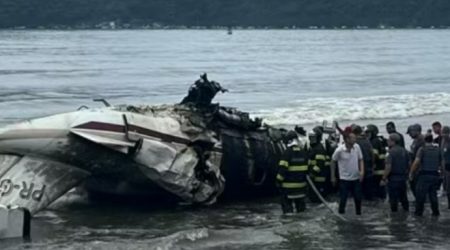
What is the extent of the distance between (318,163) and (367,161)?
3.06 feet

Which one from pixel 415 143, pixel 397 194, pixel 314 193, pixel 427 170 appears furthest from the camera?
pixel 314 193

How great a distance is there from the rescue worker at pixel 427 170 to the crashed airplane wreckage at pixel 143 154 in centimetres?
398

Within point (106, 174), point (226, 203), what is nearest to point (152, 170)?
point (106, 174)

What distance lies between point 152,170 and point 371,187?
14.4 ft

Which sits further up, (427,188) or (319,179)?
(319,179)

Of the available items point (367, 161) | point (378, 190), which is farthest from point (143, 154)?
point (378, 190)

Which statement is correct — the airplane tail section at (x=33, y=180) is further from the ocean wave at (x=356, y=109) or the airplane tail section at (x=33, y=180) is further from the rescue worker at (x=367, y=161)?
the ocean wave at (x=356, y=109)

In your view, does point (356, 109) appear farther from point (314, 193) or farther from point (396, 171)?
point (396, 171)

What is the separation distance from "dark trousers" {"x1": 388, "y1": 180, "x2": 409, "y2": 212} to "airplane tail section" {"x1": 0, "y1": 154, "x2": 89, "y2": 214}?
221 inches

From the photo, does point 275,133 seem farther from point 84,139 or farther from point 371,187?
point 84,139

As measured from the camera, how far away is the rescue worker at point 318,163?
65.7ft

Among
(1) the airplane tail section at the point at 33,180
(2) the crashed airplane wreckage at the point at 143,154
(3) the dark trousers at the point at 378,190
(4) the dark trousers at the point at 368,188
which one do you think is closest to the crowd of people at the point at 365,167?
(4) the dark trousers at the point at 368,188

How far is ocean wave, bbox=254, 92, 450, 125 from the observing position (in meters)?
43.3

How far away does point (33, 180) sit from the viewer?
18578 mm
